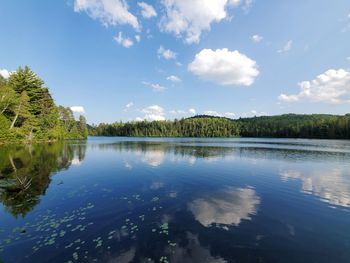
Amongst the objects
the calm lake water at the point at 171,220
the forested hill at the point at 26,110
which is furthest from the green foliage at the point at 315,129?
the forested hill at the point at 26,110

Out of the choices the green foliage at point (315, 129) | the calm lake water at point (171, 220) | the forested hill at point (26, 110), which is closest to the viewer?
the calm lake water at point (171, 220)

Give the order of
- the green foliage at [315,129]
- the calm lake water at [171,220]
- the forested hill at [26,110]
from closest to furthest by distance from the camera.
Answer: the calm lake water at [171,220]
the forested hill at [26,110]
the green foliage at [315,129]

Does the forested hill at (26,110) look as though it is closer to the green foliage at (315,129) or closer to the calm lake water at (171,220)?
the calm lake water at (171,220)

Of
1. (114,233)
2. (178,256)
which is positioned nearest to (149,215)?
(114,233)

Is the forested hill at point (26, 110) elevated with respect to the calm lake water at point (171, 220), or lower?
elevated

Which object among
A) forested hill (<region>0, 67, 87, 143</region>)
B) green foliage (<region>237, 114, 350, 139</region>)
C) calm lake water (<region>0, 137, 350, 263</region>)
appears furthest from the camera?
green foliage (<region>237, 114, 350, 139</region>)

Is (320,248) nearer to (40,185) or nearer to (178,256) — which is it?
(178,256)

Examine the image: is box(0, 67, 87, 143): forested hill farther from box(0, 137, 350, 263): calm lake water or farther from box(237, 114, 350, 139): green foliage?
box(237, 114, 350, 139): green foliage

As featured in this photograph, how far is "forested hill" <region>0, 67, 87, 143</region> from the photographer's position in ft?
173

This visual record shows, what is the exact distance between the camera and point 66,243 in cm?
913

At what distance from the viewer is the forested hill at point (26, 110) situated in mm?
52625

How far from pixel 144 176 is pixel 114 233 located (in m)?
13.8

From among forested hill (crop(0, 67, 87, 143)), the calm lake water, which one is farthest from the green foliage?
forested hill (crop(0, 67, 87, 143))

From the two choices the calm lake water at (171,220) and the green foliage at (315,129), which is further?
the green foliage at (315,129)
